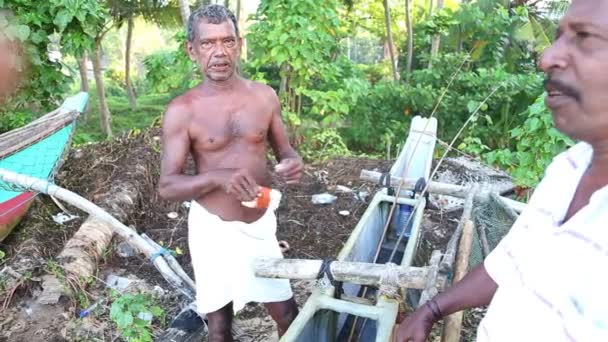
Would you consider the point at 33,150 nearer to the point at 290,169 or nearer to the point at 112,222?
the point at 112,222

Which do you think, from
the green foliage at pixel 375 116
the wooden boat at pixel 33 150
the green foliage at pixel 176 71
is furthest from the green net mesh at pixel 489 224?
the green foliage at pixel 375 116

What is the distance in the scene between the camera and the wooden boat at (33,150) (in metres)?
4.07

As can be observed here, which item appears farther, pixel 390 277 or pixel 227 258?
pixel 227 258

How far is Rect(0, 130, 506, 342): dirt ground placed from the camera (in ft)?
10.0

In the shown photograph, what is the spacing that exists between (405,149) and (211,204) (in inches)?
77.3

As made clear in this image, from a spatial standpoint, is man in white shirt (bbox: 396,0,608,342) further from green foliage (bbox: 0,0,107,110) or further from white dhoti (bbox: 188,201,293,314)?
green foliage (bbox: 0,0,107,110)

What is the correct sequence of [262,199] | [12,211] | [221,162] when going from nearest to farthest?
[262,199], [221,162], [12,211]

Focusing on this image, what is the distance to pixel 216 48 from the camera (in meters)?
2.13

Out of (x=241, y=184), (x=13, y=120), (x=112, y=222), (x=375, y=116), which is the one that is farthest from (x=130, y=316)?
(x=375, y=116)

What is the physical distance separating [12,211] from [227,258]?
2846 millimetres

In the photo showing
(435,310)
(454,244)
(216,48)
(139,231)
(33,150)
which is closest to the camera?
(435,310)

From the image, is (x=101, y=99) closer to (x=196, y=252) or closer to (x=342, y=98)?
(x=342, y=98)

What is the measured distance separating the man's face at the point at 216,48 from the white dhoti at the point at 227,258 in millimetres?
626

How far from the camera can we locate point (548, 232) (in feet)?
3.77
